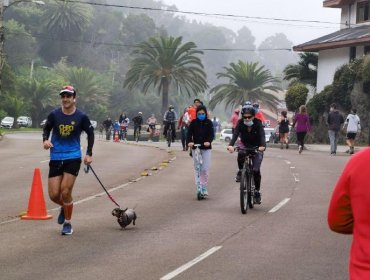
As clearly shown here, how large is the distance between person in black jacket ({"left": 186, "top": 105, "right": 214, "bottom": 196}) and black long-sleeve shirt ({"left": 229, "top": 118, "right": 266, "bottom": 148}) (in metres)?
1.52

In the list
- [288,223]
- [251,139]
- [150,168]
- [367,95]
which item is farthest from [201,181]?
[367,95]

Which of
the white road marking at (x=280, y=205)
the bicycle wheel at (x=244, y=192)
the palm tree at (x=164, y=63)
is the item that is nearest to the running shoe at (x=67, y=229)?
the bicycle wheel at (x=244, y=192)

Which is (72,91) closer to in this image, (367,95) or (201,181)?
(201,181)

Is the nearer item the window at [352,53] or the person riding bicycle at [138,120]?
the person riding bicycle at [138,120]

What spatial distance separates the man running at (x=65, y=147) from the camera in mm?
11000

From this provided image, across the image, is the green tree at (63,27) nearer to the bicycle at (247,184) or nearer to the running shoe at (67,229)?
the bicycle at (247,184)

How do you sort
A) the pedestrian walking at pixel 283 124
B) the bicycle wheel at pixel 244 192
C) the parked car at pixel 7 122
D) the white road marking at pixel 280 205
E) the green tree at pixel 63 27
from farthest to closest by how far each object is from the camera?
the green tree at pixel 63 27 → the parked car at pixel 7 122 → the pedestrian walking at pixel 283 124 → the white road marking at pixel 280 205 → the bicycle wheel at pixel 244 192

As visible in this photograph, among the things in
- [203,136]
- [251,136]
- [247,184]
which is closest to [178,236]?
[247,184]

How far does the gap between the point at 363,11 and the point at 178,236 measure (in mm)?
43657

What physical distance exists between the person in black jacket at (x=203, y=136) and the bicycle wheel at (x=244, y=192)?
1947mm

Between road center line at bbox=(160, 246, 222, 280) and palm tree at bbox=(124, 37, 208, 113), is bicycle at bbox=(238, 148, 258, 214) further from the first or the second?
palm tree at bbox=(124, 37, 208, 113)

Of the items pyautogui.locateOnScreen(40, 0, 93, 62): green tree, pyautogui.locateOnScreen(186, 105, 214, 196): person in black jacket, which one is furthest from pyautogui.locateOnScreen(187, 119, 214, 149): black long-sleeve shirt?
pyautogui.locateOnScreen(40, 0, 93, 62): green tree

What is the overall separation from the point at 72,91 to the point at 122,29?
152962 millimetres

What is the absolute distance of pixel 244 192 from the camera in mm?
13898
